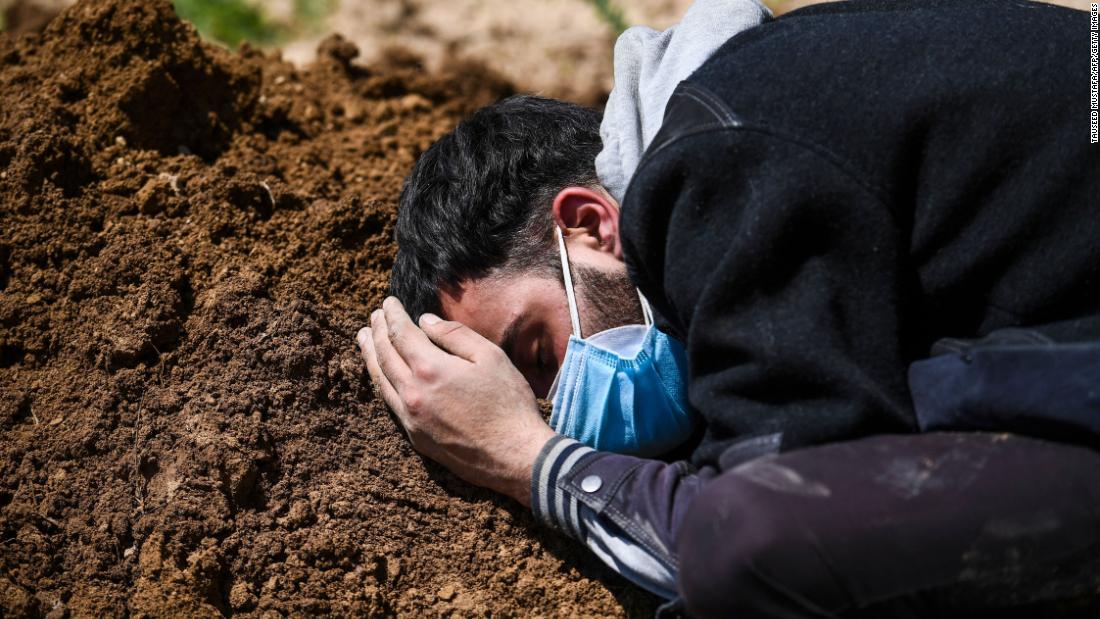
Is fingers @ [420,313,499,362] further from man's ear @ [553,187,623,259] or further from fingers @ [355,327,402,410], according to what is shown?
man's ear @ [553,187,623,259]

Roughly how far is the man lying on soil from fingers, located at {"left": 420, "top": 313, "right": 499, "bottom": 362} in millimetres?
345

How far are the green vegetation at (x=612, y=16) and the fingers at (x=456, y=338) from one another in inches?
108

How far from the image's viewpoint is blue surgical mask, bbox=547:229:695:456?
238 cm

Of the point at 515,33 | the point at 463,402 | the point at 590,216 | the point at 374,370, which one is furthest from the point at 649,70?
the point at 515,33

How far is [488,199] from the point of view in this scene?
8.43ft

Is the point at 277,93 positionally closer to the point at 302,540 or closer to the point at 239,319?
the point at 239,319

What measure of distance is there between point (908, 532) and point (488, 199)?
1280mm

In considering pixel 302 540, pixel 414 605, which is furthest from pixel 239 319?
pixel 414 605

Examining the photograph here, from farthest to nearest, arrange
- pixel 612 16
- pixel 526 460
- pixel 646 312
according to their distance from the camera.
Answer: pixel 612 16 < pixel 646 312 < pixel 526 460

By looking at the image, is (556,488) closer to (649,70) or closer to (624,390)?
(624,390)

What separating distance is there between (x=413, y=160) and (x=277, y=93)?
54cm

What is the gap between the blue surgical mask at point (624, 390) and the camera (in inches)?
93.8

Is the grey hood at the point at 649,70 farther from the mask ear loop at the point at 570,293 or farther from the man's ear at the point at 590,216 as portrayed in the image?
the mask ear loop at the point at 570,293

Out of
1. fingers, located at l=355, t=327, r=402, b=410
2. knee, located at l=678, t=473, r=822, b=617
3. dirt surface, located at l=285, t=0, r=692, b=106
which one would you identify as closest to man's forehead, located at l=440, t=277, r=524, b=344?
fingers, located at l=355, t=327, r=402, b=410
